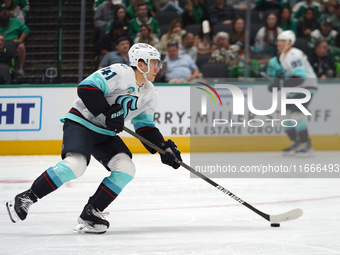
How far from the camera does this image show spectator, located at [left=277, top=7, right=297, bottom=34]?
7.55m

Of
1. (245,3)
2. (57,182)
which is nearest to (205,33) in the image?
(245,3)

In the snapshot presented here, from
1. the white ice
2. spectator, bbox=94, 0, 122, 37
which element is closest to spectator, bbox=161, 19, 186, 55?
spectator, bbox=94, 0, 122, 37

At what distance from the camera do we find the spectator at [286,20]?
7.55 metres

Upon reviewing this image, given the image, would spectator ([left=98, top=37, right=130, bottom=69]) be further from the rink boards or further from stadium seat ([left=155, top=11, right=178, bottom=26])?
stadium seat ([left=155, top=11, right=178, bottom=26])

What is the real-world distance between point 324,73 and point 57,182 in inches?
212

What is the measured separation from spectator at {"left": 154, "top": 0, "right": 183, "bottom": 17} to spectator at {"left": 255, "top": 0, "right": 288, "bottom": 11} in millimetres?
1193

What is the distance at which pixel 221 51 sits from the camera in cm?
725

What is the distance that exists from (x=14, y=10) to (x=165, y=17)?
2.07 meters

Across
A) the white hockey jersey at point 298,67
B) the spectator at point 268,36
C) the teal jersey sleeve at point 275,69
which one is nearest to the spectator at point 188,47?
the spectator at point 268,36

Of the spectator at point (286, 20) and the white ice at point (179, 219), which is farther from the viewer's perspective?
the spectator at point (286, 20)

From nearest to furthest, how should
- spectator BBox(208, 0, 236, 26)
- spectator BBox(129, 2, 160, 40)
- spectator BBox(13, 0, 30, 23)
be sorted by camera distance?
spectator BBox(13, 0, 30, 23)
spectator BBox(129, 2, 160, 40)
spectator BBox(208, 0, 236, 26)

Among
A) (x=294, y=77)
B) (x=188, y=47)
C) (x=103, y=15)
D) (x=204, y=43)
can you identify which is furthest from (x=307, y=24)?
(x=103, y=15)

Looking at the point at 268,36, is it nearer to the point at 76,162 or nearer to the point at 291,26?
the point at 291,26

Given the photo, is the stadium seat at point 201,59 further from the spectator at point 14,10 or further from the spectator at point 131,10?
the spectator at point 14,10
